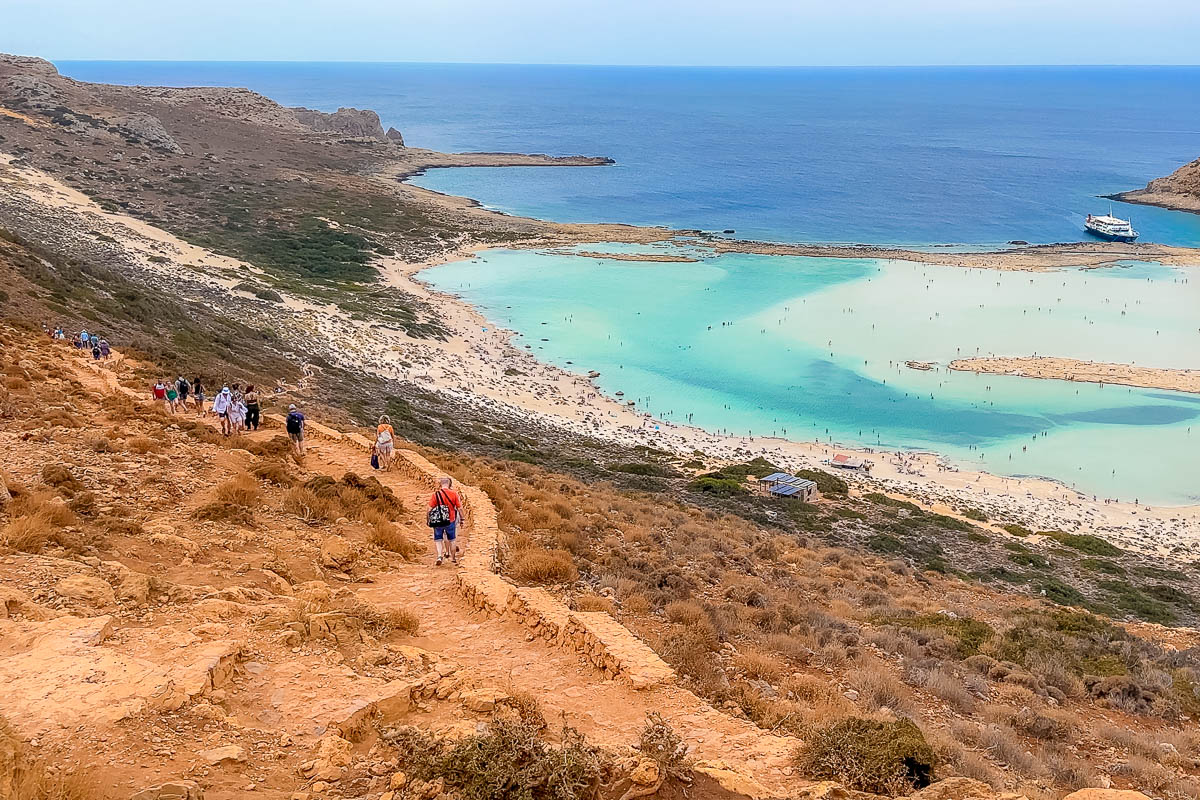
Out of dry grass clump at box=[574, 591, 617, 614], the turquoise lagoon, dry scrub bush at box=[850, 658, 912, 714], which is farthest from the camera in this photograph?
the turquoise lagoon

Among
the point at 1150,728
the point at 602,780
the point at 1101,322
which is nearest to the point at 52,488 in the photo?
the point at 602,780

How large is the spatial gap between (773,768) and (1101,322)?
5062cm

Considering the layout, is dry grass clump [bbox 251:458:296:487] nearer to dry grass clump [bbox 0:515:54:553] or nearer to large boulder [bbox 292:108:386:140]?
dry grass clump [bbox 0:515:54:553]

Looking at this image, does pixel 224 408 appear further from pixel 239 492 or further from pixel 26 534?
pixel 26 534

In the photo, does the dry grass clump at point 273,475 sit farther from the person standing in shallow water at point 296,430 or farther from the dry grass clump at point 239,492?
the person standing in shallow water at point 296,430

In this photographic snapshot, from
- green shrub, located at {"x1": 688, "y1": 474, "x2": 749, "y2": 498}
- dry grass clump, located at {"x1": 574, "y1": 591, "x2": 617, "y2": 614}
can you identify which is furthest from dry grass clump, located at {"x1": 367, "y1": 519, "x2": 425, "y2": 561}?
green shrub, located at {"x1": 688, "y1": 474, "x2": 749, "y2": 498}

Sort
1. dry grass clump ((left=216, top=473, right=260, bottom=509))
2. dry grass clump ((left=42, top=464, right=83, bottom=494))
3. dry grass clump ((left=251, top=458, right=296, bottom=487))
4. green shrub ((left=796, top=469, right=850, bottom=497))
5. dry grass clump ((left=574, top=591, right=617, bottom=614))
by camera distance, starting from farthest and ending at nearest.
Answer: green shrub ((left=796, top=469, right=850, bottom=497)) < dry grass clump ((left=251, top=458, right=296, bottom=487)) < dry grass clump ((left=216, top=473, right=260, bottom=509)) < dry grass clump ((left=42, top=464, right=83, bottom=494)) < dry grass clump ((left=574, top=591, right=617, bottom=614))

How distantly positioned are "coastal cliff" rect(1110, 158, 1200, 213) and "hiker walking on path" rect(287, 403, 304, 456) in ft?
337

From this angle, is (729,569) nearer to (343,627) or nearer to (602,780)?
(343,627)

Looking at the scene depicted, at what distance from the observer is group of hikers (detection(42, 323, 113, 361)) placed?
734 inches

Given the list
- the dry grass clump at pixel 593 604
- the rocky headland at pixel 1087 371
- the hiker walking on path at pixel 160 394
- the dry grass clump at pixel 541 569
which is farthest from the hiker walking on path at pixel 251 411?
the rocky headland at pixel 1087 371

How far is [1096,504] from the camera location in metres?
27.3

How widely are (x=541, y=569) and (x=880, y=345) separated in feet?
122

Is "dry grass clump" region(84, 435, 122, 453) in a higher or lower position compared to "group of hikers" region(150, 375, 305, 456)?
higher
